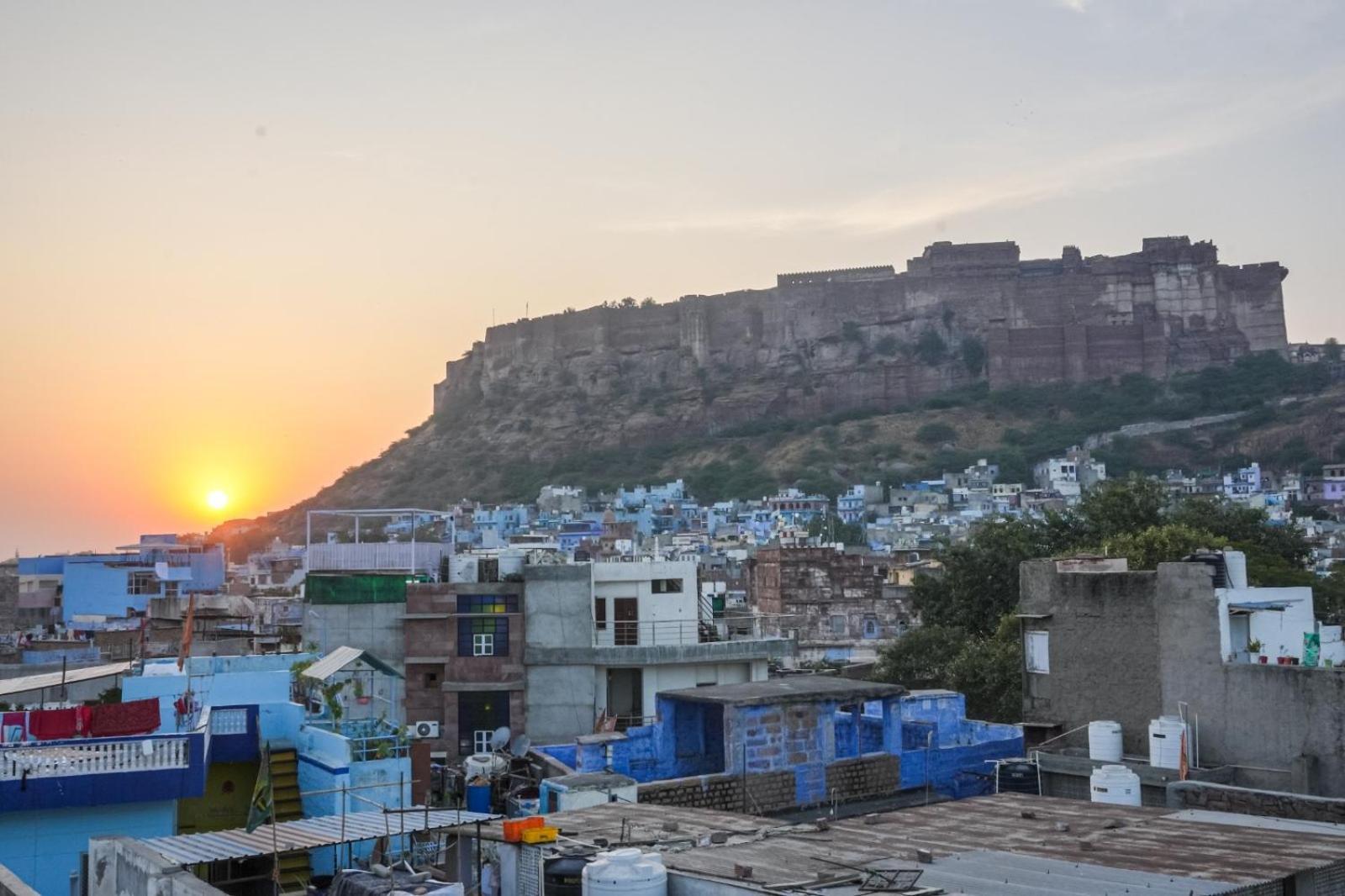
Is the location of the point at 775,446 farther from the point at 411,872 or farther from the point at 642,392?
the point at 411,872

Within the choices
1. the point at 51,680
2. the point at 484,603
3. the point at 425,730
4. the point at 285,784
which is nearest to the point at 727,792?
the point at 285,784

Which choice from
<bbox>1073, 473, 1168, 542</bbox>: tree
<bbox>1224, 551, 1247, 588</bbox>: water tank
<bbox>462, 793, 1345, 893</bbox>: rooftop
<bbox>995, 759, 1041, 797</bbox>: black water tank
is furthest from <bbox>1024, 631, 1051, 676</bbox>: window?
<bbox>1073, 473, 1168, 542</bbox>: tree

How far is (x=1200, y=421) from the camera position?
9206 centimetres

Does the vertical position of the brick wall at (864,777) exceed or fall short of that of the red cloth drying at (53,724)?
it falls short

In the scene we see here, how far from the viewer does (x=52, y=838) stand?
1135cm

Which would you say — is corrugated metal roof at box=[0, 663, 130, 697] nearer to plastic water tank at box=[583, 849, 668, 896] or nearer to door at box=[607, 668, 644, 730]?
door at box=[607, 668, 644, 730]

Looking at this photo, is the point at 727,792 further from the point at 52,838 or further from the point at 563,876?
the point at 52,838

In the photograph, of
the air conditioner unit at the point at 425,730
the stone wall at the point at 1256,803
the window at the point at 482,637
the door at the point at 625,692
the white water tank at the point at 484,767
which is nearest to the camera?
the stone wall at the point at 1256,803

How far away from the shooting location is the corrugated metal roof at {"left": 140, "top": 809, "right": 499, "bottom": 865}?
8555 millimetres

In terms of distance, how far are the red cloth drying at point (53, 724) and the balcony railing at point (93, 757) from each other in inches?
28.0

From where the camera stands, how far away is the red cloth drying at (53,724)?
1217 cm

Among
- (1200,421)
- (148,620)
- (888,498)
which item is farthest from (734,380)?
(148,620)

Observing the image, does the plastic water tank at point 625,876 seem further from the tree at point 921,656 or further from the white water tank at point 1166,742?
the tree at point 921,656

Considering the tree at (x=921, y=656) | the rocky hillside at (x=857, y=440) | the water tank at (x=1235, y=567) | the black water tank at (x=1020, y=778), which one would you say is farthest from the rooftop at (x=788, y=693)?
the rocky hillside at (x=857, y=440)
